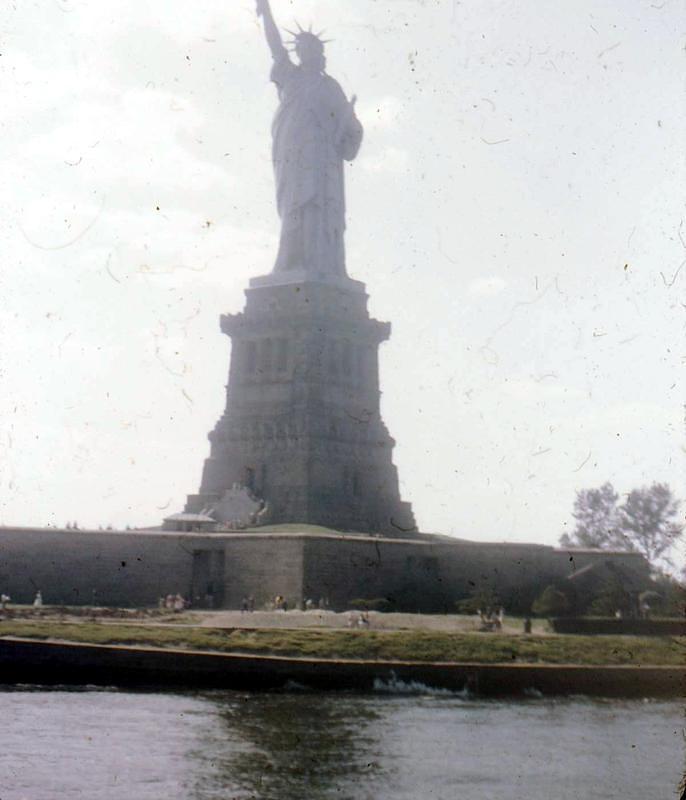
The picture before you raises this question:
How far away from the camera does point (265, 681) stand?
97.7ft

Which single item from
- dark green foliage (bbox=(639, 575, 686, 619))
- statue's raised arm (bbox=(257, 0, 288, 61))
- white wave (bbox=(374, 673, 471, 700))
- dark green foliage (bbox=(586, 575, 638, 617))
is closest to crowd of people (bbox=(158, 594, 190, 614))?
white wave (bbox=(374, 673, 471, 700))

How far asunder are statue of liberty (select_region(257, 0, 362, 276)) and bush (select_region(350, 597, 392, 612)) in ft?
66.7

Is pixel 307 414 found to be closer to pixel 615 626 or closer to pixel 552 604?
pixel 552 604

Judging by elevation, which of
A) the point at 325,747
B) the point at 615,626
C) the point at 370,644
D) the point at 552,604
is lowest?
the point at 325,747

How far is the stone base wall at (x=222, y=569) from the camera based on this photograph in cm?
4203

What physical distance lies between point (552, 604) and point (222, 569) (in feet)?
44.6

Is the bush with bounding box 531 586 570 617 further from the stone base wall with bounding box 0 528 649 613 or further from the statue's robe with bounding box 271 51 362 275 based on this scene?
the statue's robe with bounding box 271 51 362 275

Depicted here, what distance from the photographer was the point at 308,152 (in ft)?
187

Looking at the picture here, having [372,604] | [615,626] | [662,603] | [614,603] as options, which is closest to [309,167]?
[372,604]

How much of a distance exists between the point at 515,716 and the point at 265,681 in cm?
725

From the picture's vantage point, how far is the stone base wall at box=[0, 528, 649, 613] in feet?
138

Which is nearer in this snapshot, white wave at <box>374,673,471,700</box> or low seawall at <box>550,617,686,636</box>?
white wave at <box>374,673,471,700</box>

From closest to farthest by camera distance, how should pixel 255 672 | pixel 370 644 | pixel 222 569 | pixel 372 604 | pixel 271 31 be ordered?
pixel 255 672
pixel 370 644
pixel 372 604
pixel 222 569
pixel 271 31

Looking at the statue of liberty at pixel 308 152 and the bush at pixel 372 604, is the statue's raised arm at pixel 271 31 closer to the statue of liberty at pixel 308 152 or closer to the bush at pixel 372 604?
the statue of liberty at pixel 308 152
